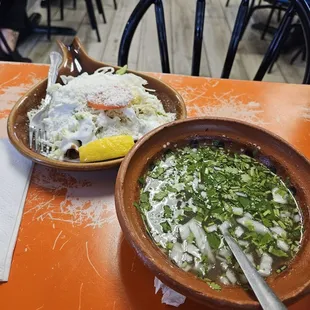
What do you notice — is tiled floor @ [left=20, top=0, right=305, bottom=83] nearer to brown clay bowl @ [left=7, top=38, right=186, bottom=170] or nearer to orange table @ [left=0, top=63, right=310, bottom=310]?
brown clay bowl @ [left=7, top=38, right=186, bottom=170]

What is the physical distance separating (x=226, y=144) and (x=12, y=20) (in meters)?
2.72

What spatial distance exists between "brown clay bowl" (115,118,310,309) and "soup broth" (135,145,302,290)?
0.02 metres

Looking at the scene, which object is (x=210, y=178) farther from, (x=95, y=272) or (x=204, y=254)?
(x=95, y=272)

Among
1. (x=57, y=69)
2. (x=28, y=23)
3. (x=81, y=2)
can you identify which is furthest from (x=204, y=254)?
(x=81, y=2)

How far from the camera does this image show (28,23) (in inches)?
125

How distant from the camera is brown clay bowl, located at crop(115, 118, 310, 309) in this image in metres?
0.46

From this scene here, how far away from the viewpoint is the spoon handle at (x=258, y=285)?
427 millimetres

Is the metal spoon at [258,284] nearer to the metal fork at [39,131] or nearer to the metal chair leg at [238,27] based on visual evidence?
the metal fork at [39,131]

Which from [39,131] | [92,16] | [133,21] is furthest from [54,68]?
[92,16]

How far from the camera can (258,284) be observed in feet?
1.50

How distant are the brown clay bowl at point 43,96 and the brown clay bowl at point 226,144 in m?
0.10

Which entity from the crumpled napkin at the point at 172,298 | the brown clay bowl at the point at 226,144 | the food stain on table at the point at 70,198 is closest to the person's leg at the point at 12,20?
the food stain on table at the point at 70,198

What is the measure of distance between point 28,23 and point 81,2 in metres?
1.14

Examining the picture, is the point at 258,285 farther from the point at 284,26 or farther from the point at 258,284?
the point at 284,26
